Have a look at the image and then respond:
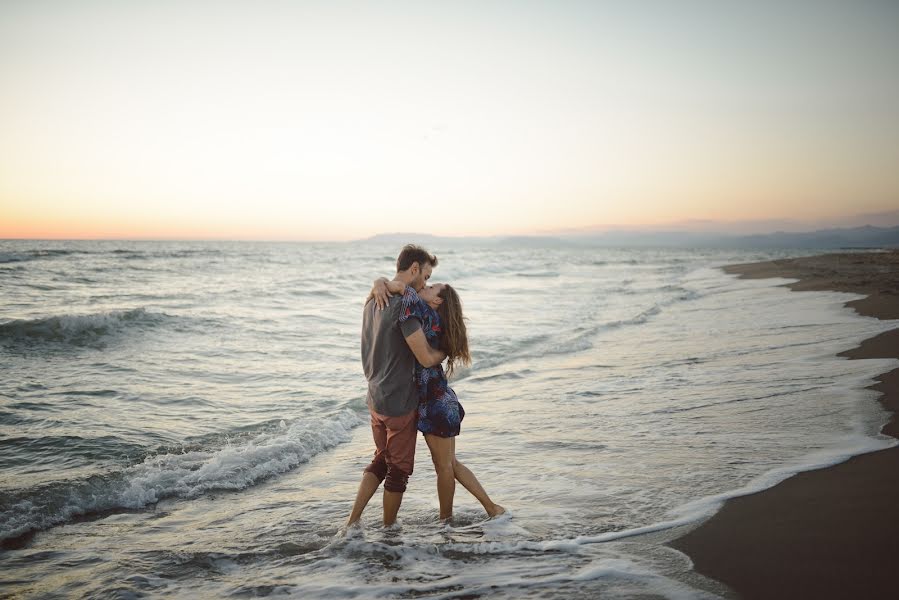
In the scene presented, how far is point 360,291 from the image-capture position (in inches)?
1069

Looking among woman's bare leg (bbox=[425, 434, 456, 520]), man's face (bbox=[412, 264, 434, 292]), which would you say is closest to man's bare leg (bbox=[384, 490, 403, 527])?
woman's bare leg (bbox=[425, 434, 456, 520])

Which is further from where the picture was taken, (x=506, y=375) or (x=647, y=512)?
(x=506, y=375)

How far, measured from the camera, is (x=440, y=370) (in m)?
4.23

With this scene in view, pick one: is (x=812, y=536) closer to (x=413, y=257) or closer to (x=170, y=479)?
(x=413, y=257)

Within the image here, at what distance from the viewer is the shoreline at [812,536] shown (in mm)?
3041

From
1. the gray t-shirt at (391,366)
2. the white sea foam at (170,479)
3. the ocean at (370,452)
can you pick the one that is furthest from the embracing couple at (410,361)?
the white sea foam at (170,479)

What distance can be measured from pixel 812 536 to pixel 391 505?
2.84m

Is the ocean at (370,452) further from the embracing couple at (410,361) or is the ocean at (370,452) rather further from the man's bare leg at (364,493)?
the embracing couple at (410,361)

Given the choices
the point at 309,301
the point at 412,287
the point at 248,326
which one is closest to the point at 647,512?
the point at 412,287

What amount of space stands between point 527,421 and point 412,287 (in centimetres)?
381

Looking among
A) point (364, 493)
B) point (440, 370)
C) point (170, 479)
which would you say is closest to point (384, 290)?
point (440, 370)

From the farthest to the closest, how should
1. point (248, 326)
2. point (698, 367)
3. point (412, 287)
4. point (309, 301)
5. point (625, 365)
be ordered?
point (309, 301), point (248, 326), point (625, 365), point (698, 367), point (412, 287)

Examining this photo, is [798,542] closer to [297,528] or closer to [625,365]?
[297,528]

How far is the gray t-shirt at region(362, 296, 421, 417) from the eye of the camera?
162 inches
